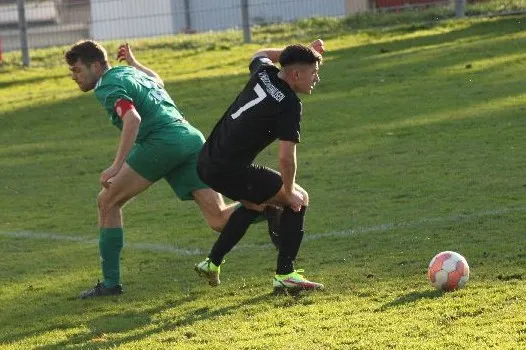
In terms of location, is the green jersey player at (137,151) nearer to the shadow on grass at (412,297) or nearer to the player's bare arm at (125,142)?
the player's bare arm at (125,142)

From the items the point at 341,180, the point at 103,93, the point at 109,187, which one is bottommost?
the point at 341,180

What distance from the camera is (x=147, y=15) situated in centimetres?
2416

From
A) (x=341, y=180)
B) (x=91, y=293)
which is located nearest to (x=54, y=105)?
(x=341, y=180)

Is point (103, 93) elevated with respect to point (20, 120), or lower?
elevated

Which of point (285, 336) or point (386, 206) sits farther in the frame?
point (386, 206)

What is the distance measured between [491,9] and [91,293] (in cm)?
1561

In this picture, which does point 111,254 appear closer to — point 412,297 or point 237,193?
point 237,193

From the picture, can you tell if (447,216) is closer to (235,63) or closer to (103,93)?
(103,93)

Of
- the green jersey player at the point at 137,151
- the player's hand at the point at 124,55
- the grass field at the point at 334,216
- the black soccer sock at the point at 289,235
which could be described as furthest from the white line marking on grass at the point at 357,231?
the black soccer sock at the point at 289,235

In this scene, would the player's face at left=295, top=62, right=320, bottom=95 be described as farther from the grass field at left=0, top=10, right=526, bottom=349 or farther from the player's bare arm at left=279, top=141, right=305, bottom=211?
the grass field at left=0, top=10, right=526, bottom=349

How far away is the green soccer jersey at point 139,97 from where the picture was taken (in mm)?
8266

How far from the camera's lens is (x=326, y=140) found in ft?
50.2

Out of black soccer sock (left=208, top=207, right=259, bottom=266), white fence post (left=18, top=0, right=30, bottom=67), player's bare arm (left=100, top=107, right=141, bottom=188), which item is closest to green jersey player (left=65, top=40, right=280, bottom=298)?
player's bare arm (left=100, top=107, right=141, bottom=188)

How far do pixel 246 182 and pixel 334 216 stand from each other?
3.04m
